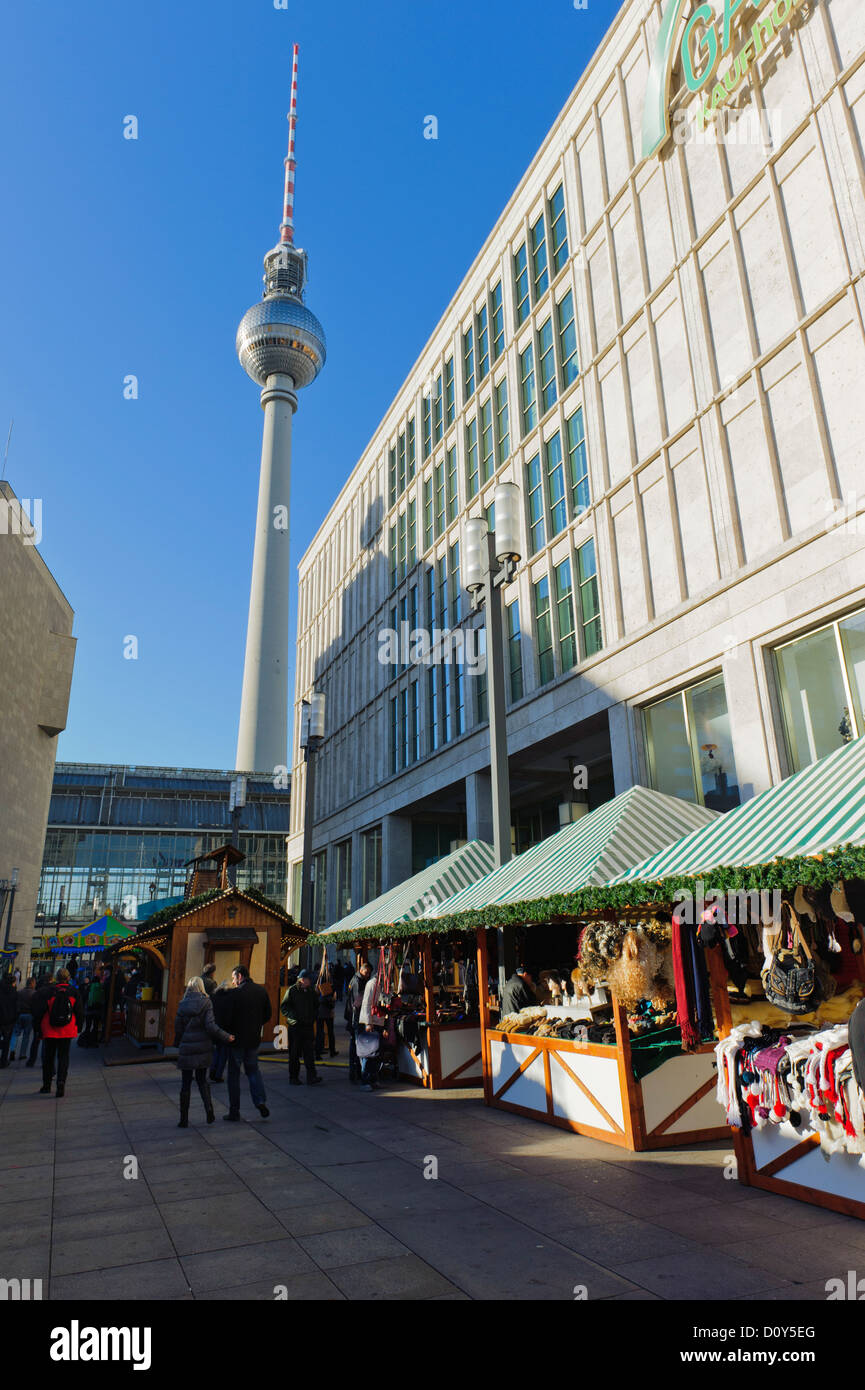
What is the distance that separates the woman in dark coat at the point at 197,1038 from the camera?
35.2 feet

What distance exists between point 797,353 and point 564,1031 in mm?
13238

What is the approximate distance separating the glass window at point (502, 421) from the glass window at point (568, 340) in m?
3.82

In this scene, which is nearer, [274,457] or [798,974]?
[798,974]

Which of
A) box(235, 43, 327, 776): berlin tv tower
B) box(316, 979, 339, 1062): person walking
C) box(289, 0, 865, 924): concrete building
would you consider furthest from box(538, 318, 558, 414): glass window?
box(235, 43, 327, 776): berlin tv tower

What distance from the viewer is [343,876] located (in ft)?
144

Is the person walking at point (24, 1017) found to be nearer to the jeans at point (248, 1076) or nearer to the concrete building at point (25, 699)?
the jeans at point (248, 1076)

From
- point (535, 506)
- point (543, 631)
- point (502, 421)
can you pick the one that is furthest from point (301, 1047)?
point (502, 421)

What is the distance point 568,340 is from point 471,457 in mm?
7373

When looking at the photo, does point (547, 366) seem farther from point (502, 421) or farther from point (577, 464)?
point (577, 464)

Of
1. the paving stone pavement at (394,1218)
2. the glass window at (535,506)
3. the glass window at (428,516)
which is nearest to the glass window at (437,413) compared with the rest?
the glass window at (428,516)

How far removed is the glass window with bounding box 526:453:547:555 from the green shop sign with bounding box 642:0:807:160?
28.5 ft

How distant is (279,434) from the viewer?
11300 cm
